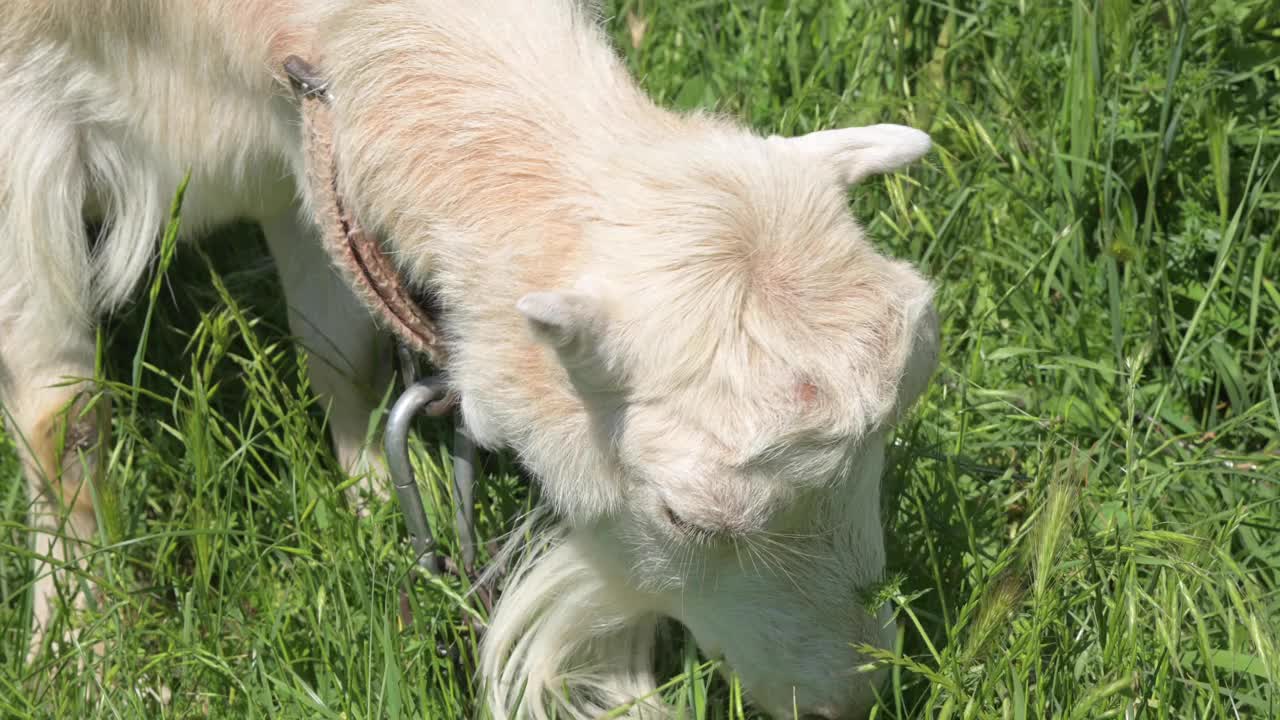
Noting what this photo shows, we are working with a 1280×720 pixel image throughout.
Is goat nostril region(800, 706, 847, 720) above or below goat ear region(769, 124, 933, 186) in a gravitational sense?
below

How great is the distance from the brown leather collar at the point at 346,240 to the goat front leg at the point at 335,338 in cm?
114

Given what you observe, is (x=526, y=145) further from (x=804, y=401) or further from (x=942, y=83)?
(x=942, y=83)

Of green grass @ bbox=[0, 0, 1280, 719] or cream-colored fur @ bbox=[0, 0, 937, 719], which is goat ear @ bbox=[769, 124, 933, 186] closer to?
cream-colored fur @ bbox=[0, 0, 937, 719]

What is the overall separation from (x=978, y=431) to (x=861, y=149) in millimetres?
1222

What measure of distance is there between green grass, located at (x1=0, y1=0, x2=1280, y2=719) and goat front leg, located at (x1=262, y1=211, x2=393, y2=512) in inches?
6.7

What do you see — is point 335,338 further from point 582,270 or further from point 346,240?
point 582,270

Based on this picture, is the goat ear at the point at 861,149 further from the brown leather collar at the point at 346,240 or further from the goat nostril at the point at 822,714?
the goat nostril at the point at 822,714

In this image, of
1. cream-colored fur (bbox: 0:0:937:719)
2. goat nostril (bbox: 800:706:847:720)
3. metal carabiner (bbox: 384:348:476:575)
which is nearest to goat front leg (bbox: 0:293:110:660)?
cream-colored fur (bbox: 0:0:937:719)

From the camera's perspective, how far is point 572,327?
2.53 m

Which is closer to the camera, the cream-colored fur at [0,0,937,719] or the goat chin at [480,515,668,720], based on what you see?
the cream-colored fur at [0,0,937,719]

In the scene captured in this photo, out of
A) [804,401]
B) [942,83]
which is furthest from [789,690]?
[942,83]

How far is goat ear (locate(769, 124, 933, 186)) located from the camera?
297 centimetres

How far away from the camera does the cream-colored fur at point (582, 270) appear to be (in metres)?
2.62

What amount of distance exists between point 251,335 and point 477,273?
0.96m
